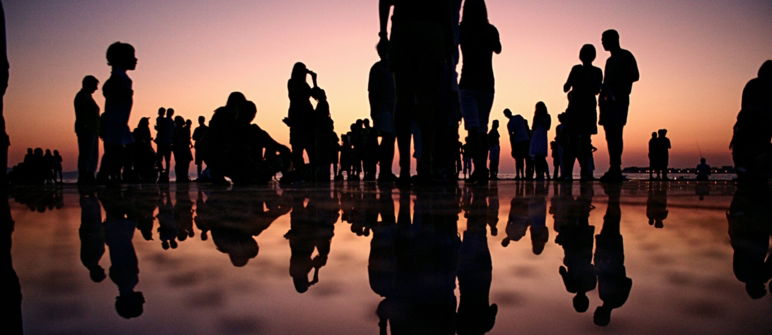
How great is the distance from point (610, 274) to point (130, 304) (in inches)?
31.2

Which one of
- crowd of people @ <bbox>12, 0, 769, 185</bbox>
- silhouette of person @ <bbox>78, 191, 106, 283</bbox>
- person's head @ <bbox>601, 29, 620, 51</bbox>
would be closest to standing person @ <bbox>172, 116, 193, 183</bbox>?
crowd of people @ <bbox>12, 0, 769, 185</bbox>

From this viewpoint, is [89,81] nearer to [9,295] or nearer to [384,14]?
[384,14]

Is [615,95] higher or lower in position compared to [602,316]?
higher

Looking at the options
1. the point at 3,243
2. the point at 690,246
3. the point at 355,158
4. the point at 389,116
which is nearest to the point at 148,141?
the point at 355,158

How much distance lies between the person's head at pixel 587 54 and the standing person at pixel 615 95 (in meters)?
0.63

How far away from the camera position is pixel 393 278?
0.93 meters

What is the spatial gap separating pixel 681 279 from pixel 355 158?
16496 mm

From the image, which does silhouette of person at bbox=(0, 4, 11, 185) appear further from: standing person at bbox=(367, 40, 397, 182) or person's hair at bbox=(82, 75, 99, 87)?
standing person at bbox=(367, 40, 397, 182)

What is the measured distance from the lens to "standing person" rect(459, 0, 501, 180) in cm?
645

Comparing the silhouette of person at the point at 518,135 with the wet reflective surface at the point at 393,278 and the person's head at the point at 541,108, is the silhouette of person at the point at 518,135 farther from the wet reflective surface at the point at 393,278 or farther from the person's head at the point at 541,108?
the wet reflective surface at the point at 393,278

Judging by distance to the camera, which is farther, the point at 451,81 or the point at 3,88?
the point at 451,81

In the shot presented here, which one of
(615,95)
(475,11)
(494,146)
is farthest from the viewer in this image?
Answer: (494,146)

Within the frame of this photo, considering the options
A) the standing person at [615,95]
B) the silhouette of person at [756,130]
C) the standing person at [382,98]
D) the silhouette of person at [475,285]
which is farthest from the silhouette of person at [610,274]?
the standing person at [615,95]

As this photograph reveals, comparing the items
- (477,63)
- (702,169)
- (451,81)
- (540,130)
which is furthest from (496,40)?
(702,169)
